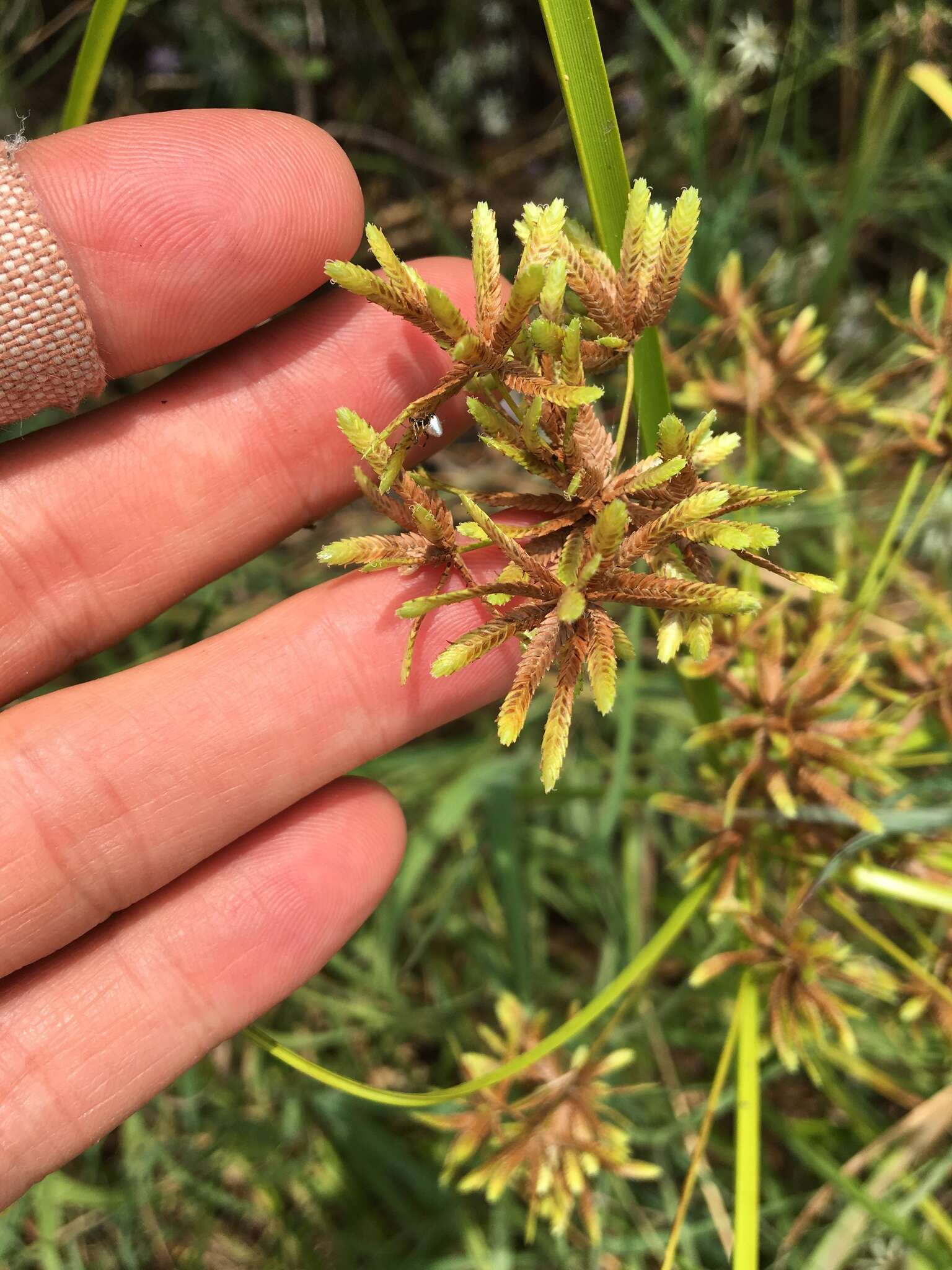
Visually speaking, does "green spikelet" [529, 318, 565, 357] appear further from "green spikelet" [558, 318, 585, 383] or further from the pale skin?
the pale skin

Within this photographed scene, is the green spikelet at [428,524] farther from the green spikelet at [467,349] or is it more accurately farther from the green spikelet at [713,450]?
the green spikelet at [713,450]

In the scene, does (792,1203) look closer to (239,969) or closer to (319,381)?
(239,969)

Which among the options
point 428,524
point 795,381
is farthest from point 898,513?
point 428,524

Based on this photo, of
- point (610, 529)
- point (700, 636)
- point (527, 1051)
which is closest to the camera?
point (610, 529)

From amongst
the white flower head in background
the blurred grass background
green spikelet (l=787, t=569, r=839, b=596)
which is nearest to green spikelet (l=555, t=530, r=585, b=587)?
green spikelet (l=787, t=569, r=839, b=596)

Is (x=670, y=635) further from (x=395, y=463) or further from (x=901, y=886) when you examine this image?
(x=901, y=886)

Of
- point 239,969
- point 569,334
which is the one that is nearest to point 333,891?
point 239,969
